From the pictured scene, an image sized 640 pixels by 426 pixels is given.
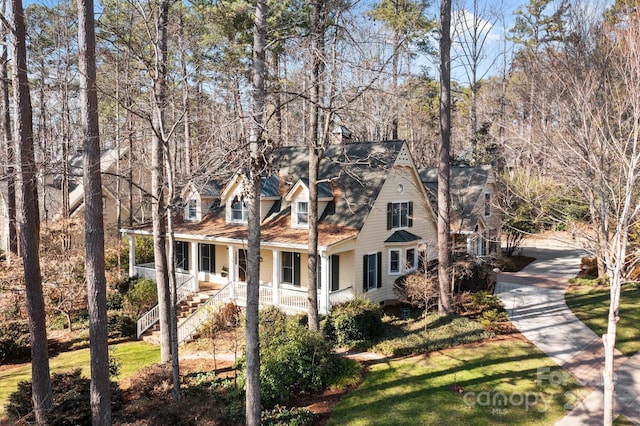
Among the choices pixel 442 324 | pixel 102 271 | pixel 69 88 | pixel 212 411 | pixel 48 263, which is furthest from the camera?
pixel 69 88

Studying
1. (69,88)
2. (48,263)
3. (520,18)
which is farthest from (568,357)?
(520,18)

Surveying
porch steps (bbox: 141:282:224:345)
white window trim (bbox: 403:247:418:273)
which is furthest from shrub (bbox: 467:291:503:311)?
porch steps (bbox: 141:282:224:345)

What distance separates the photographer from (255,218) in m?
7.68

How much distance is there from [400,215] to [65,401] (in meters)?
14.1

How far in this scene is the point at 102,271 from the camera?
783 centimetres

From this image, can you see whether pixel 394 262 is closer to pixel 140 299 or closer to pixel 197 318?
pixel 197 318

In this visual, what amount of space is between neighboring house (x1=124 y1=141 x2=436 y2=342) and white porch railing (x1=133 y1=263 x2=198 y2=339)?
14 cm

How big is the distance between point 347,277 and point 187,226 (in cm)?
818

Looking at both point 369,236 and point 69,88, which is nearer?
point 369,236

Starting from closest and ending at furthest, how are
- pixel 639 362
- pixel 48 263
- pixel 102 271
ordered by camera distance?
pixel 102 271 < pixel 639 362 < pixel 48 263

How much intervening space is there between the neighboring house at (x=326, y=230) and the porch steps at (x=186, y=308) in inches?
28.2

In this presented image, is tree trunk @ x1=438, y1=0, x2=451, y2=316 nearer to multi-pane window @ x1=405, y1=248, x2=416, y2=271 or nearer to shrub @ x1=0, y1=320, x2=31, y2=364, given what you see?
multi-pane window @ x1=405, y1=248, x2=416, y2=271

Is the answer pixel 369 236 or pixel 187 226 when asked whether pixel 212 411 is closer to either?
pixel 369 236

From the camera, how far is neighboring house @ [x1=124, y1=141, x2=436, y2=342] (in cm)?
1645
